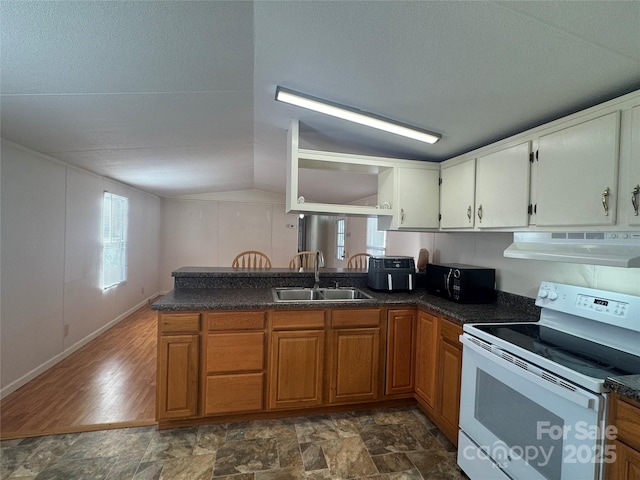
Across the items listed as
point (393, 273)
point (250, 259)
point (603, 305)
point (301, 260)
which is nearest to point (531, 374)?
point (603, 305)

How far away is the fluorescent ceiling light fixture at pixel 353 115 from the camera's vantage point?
1.98 m

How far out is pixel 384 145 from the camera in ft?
8.96

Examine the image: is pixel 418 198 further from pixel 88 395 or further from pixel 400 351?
pixel 88 395

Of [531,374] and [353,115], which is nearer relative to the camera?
[531,374]

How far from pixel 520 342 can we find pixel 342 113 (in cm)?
176

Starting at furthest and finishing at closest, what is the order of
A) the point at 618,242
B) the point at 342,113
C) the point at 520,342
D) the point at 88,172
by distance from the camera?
1. the point at 88,172
2. the point at 342,113
3. the point at 520,342
4. the point at 618,242

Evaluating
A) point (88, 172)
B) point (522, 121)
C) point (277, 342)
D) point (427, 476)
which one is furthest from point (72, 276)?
point (522, 121)

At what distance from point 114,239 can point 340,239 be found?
14.6 ft

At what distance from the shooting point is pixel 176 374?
204 centimetres

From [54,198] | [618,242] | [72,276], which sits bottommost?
[72,276]

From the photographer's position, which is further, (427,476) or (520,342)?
(427,476)

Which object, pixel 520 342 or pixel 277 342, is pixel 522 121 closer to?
pixel 520 342

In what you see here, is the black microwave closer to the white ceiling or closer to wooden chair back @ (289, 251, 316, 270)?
the white ceiling

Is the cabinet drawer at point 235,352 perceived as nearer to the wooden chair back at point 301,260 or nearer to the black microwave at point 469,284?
the wooden chair back at point 301,260
